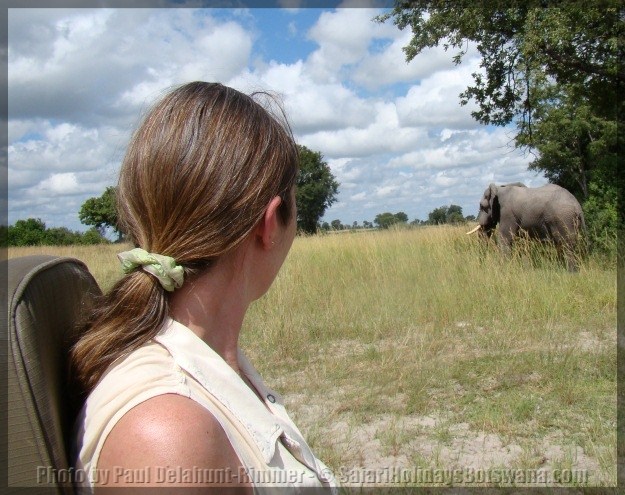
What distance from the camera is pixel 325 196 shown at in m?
41.2

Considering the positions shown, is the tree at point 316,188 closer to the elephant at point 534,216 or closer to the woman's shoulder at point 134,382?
the elephant at point 534,216

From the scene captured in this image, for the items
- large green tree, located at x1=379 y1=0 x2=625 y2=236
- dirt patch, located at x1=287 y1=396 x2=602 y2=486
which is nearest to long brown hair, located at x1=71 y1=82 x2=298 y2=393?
dirt patch, located at x1=287 y1=396 x2=602 y2=486

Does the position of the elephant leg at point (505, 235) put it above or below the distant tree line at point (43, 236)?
below

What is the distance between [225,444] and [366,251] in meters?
9.82

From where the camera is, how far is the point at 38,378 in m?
0.94

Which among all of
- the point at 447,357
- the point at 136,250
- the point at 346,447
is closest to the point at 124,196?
the point at 136,250

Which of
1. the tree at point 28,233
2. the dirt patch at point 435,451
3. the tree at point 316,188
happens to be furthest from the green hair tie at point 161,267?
the tree at point 316,188

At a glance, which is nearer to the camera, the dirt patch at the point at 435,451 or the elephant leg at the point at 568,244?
the dirt patch at the point at 435,451

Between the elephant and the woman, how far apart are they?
877 cm

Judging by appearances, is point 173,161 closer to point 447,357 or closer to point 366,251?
point 447,357

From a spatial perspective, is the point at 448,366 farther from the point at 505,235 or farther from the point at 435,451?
the point at 505,235

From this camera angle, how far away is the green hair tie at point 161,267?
105cm

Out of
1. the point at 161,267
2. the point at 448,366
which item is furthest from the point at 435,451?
the point at 161,267

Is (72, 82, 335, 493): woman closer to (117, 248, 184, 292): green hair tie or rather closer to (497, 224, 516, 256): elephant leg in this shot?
(117, 248, 184, 292): green hair tie
